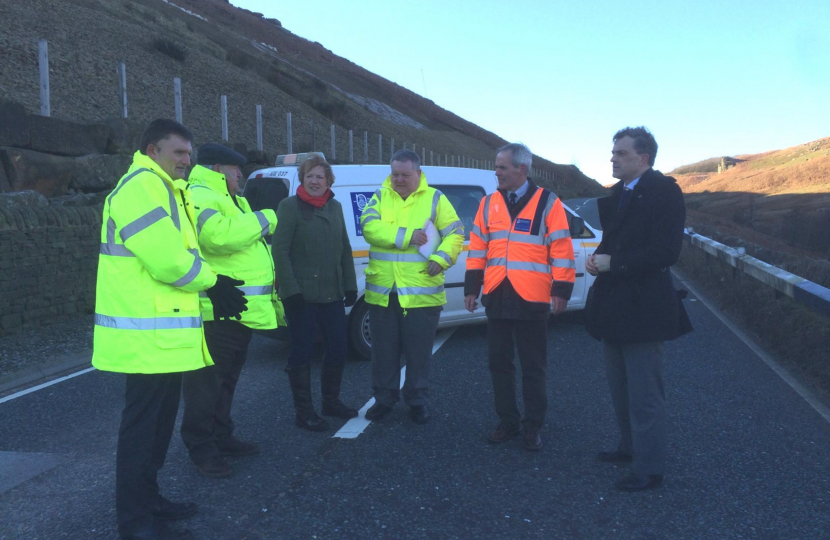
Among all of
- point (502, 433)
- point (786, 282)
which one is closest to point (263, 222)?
point (502, 433)

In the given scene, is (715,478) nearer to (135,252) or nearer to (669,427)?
(669,427)

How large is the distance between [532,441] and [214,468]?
2.04m

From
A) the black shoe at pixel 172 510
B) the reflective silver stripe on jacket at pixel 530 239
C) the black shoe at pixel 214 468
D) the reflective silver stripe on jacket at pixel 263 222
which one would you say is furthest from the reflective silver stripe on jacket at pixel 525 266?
the black shoe at pixel 172 510

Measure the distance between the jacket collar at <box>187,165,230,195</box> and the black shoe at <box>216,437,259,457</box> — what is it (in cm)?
164

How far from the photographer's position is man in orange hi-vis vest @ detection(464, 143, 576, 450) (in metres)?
4.79

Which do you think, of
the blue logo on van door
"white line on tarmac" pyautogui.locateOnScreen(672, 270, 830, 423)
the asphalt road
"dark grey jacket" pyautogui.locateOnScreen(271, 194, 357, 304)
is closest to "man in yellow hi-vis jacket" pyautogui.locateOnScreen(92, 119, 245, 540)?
the asphalt road

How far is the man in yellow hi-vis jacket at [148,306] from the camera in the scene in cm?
333

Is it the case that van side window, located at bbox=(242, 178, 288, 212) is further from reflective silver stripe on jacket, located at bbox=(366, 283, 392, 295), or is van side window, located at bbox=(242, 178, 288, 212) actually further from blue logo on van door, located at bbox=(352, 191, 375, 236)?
reflective silver stripe on jacket, located at bbox=(366, 283, 392, 295)

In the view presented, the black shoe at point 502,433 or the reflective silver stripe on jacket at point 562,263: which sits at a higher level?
the reflective silver stripe on jacket at point 562,263

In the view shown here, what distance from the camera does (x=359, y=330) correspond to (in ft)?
24.9

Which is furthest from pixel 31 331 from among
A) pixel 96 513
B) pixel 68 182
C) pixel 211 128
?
pixel 211 128

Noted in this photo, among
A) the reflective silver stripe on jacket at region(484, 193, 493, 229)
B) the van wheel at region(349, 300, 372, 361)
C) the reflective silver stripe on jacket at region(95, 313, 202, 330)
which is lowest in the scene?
the van wheel at region(349, 300, 372, 361)

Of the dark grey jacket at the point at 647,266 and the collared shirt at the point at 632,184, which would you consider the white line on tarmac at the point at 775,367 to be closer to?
the dark grey jacket at the point at 647,266

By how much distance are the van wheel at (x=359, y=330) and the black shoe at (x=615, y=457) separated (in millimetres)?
3373
